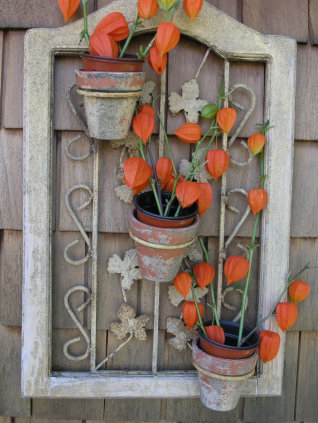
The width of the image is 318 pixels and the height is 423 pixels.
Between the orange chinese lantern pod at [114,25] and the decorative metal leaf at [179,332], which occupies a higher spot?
the orange chinese lantern pod at [114,25]

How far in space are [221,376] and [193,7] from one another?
960 mm

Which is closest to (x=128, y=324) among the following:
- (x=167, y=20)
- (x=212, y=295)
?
(x=212, y=295)

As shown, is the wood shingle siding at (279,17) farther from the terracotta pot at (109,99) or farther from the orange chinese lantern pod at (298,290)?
Answer: the orange chinese lantern pod at (298,290)

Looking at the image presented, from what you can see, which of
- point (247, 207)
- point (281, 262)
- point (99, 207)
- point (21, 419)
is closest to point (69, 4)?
point (99, 207)

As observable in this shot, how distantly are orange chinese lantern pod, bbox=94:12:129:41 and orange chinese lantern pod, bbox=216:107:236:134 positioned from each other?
0.34 metres

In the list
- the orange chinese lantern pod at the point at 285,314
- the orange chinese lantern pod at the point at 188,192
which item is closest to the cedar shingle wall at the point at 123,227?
the orange chinese lantern pod at the point at 285,314

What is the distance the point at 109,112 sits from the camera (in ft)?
4.28

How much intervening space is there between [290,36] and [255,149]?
34cm

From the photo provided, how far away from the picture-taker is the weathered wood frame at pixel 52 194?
1.41 metres

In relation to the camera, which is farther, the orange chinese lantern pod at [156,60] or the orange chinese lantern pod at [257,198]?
the orange chinese lantern pod at [257,198]

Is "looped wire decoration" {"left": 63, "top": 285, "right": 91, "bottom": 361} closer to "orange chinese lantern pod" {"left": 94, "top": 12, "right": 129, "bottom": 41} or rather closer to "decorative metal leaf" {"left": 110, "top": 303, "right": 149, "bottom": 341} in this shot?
"decorative metal leaf" {"left": 110, "top": 303, "right": 149, "bottom": 341}

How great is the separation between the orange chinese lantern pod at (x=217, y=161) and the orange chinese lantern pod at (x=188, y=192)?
14 centimetres

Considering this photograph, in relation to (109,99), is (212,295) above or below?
below

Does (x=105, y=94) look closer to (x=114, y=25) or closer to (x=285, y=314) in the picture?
(x=114, y=25)
